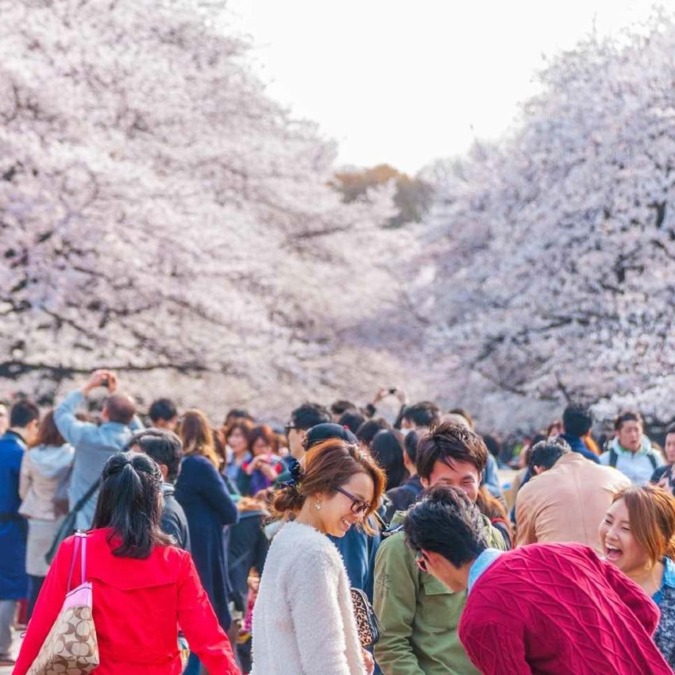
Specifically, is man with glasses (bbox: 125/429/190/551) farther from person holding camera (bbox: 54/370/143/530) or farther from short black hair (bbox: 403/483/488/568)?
short black hair (bbox: 403/483/488/568)

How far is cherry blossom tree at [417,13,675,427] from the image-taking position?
1886cm

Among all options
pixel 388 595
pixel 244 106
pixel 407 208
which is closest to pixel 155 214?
pixel 244 106

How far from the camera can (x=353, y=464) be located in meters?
3.97

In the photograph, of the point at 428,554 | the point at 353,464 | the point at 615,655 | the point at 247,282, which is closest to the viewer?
the point at 615,655

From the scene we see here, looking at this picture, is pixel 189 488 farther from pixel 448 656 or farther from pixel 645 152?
pixel 645 152

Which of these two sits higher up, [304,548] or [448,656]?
[304,548]

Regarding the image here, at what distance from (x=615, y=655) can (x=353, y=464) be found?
43.9 inches

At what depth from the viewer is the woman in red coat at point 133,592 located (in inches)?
167

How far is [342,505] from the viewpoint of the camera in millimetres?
3914

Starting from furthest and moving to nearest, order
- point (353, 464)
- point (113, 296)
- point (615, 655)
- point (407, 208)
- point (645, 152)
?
point (407, 208)
point (113, 296)
point (645, 152)
point (353, 464)
point (615, 655)

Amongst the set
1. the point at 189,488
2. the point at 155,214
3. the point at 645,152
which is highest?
the point at 645,152

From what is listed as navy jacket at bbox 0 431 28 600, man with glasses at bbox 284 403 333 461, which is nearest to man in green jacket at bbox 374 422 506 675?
man with glasses at bbox 284 403 333 461

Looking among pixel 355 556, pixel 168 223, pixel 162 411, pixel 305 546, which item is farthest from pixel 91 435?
pixel 168 223

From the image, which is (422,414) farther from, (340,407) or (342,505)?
(342,505)
